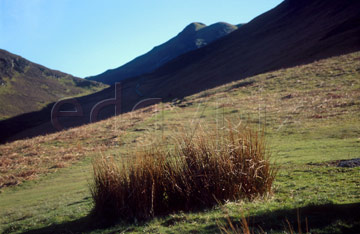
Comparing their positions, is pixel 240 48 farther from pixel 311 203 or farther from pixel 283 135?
pixel 311 203

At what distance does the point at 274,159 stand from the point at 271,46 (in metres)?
62.4

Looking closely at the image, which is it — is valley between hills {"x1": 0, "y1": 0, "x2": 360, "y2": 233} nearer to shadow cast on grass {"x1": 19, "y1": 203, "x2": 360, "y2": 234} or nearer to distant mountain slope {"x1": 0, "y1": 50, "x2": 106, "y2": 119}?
shadow cast on grass {"x1": 19, "y1": 203, "x2": 360, "y2": 234}

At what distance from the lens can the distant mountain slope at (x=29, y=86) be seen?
111375 millimetres

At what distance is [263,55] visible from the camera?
6512 cm

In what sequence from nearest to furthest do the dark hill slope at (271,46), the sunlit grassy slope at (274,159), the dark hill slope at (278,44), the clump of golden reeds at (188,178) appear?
the sunlit grassy slope at (274,159)
the clump of golden reeds at (188,178)
the dark hill slope at (278,44)
the dark hill slope at (271,46)

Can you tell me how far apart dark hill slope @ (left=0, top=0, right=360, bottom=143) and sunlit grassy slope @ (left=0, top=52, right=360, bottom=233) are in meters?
12.8

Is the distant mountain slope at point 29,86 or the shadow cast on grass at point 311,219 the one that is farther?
the distant mountain slope at point 29,86

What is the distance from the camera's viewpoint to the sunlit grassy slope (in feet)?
19.0

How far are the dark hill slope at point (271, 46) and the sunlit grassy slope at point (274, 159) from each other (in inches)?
505

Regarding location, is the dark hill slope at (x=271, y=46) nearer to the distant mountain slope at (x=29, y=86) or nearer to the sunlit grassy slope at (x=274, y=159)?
the sunlit grassy slope at (x=274, y=159)

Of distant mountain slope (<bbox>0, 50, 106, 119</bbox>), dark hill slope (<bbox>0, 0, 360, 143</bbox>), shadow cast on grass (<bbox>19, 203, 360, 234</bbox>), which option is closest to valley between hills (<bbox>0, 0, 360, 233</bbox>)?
shadow cast on grass (<bbox>19, 203, 360, 234</bbox>)

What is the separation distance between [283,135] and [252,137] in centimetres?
1178

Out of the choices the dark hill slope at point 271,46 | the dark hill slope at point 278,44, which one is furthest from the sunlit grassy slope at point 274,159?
the dark hill slope at point 278,44

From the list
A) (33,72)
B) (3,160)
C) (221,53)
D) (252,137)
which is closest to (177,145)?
(252,137)
